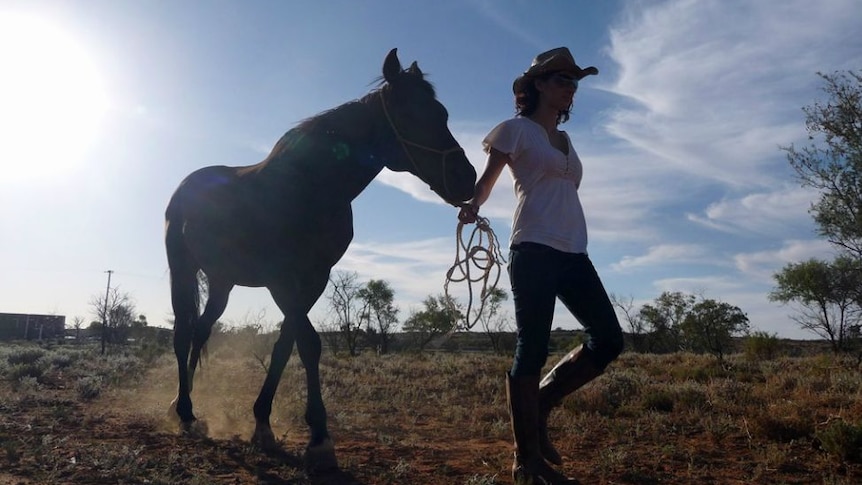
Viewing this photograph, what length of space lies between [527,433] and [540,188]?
127 centimetres

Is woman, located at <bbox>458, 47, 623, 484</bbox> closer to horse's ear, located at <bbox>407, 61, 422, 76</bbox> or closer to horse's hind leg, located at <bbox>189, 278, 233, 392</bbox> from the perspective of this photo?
horse's ear, located at <bbox>407, 61, 422, 76</bbox>

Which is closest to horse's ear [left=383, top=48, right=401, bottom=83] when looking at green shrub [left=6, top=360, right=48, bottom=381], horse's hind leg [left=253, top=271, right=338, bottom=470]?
horse's hind leg [left=253, top=271, right=338, bottom=470]

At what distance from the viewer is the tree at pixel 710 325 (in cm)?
2944

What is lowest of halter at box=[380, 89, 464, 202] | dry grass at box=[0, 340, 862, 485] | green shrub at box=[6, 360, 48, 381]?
dry grass at box=[0, 340, 862, 485]

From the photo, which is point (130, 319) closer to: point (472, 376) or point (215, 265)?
point (472, 376)

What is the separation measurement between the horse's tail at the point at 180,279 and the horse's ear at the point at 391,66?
2985 millimetres

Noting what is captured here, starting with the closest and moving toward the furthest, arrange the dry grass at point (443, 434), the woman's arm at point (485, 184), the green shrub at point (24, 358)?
the woman's arm at point (485, 184)
the dry grass at point (443, 434)
the green shrub at point (24, 358)

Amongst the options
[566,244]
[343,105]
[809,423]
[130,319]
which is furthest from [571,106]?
[130,319]

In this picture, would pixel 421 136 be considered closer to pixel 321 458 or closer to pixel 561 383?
pixel 561 383

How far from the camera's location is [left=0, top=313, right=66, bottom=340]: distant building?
48812 mm

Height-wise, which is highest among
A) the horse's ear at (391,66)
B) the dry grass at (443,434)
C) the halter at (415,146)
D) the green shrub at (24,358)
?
the horse's ear at (391,66)

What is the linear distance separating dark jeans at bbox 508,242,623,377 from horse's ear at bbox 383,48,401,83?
1.74 meters

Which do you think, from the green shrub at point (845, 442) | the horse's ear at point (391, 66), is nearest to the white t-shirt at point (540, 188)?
the horse's ear at point (391, 66)

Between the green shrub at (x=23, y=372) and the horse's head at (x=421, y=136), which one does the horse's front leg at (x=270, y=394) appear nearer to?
the horse's head at (x=421, y=136)
